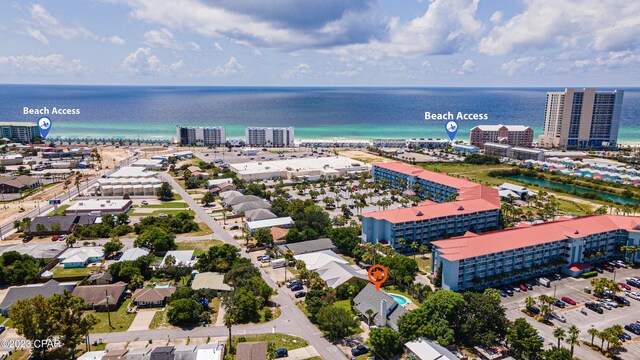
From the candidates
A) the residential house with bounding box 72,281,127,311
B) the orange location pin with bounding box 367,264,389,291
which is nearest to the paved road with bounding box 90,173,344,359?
the residential house with bounding box 72,281,127,311

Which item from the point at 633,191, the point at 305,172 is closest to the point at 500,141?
the point at 633,191

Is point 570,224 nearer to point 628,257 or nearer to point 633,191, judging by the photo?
point 628,257

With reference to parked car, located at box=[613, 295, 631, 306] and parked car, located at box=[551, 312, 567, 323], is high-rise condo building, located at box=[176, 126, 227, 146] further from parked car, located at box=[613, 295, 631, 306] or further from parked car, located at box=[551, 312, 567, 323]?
parked car, located at box=[613, 295, 631, 306]

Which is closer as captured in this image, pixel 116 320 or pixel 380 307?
pixel 380 307

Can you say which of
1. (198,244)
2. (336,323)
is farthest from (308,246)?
(336,323)

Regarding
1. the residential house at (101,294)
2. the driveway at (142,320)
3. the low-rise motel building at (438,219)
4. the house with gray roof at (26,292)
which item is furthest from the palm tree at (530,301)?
the house with gray roof at (26,292)

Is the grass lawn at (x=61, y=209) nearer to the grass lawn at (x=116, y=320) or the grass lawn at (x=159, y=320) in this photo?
the grass lawn at (x=116, y=320)

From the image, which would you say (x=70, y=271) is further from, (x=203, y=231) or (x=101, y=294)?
(x=203, y=231)
